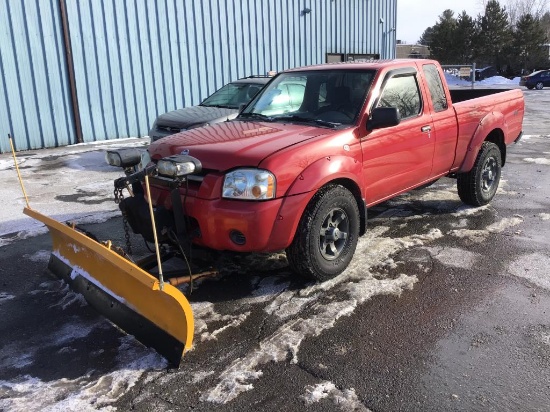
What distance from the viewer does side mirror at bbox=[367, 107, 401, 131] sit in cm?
407

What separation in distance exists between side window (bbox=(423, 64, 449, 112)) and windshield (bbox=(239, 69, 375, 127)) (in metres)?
0.93

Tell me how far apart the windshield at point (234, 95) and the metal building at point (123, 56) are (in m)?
3.76

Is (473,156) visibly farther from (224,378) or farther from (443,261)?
(224,378)

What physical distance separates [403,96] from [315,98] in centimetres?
88

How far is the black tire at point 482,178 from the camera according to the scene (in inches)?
232

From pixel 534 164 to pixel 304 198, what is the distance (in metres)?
6.84

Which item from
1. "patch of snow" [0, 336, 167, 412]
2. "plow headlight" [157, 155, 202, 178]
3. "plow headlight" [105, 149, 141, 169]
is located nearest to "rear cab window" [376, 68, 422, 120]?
"plow headlight" [157, 155, 202, 178]

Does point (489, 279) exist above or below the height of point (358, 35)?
below

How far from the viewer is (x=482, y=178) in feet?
20.0

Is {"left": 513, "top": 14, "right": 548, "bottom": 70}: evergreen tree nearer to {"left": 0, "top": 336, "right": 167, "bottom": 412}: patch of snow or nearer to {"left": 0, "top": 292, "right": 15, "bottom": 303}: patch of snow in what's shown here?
{"left": 0, "top": 292, "right": 15, "bottom": 303}: patch of snow

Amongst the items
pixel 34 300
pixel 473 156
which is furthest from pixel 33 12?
pixel 473 156

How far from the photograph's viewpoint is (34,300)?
3.99 m

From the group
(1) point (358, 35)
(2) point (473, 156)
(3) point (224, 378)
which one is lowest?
(3) point (224, 378)

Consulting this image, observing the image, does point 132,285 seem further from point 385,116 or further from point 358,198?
point 385,116
